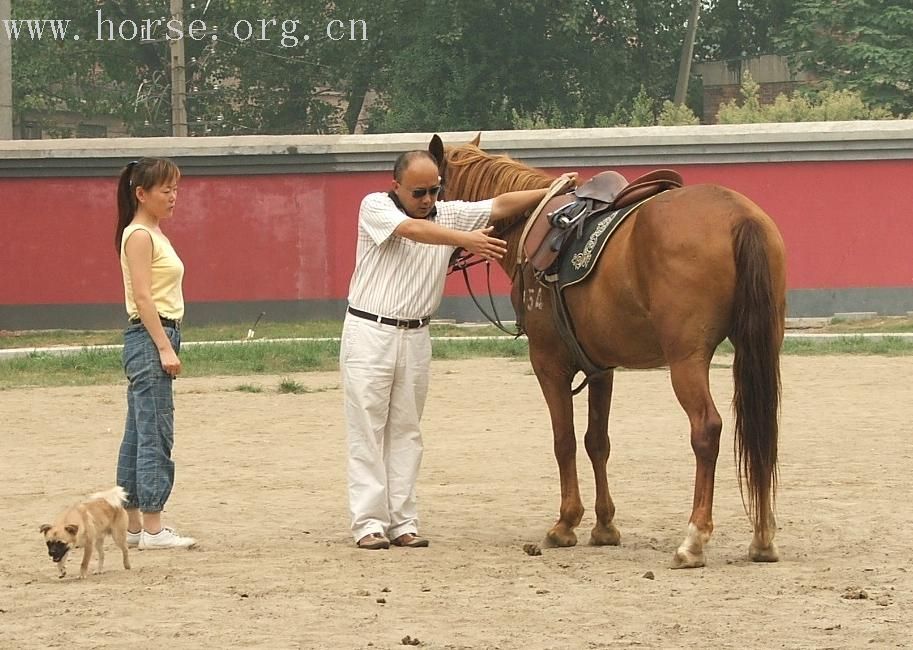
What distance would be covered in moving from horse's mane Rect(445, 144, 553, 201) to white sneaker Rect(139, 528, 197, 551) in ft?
6.69

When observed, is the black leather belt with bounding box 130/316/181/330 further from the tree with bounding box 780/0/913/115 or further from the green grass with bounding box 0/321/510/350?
the tree with bounding box 780/0/913/115

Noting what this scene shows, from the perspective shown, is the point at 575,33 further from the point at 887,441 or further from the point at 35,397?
the point at 887,441

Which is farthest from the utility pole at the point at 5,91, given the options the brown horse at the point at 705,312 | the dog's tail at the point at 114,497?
the brown horse at the point at 705,312

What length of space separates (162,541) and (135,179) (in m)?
1.64

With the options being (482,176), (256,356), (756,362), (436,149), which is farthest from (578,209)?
(256,356)

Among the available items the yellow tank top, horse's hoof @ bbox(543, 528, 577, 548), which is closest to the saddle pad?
horse's hoof @ bbox(543, 528, 577, 548)

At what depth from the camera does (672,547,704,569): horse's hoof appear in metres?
6.21

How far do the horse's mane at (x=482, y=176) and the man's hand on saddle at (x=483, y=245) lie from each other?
59 cm

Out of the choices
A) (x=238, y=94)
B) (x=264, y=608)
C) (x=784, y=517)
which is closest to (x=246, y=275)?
(x=784, y=517)

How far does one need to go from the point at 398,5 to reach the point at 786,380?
25.9 metres

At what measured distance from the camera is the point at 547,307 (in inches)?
274

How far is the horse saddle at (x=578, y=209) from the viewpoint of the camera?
6.74m

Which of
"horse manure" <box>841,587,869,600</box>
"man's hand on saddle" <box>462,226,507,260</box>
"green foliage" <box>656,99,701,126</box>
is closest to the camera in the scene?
"horse manure" <box>841,587,869,600</box>

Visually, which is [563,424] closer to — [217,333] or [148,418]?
[148,418]
